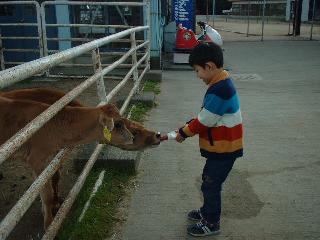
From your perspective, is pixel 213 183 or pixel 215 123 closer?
pixel 215 123

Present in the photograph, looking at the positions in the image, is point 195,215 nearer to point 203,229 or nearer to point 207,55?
point 203,229

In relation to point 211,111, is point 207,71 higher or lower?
higher

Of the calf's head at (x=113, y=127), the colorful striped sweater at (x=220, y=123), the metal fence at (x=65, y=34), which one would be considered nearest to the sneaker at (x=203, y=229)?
the colorful striped sweater at (x=220, y=123)

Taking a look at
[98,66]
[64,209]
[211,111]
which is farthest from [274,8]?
[64,209]

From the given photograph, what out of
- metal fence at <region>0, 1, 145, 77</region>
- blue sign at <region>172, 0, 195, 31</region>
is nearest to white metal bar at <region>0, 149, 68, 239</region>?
metal fence at <region>0, 1, 145, 77</region>

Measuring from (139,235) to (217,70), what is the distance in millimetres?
1438

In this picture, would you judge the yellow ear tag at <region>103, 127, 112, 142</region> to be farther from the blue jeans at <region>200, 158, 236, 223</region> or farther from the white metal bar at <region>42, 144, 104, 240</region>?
the blue jeans at <region>200, 158, 236, 223</region>

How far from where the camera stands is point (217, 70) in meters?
3.12

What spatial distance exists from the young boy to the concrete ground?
51 centimetres

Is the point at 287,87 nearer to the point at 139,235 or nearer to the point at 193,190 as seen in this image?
the point at 193,190

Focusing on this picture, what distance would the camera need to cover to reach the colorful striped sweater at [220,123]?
10.1 ft

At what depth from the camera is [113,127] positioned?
3256mm

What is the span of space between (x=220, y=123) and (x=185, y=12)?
35.9 ft

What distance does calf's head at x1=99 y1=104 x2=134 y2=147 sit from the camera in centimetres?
320
